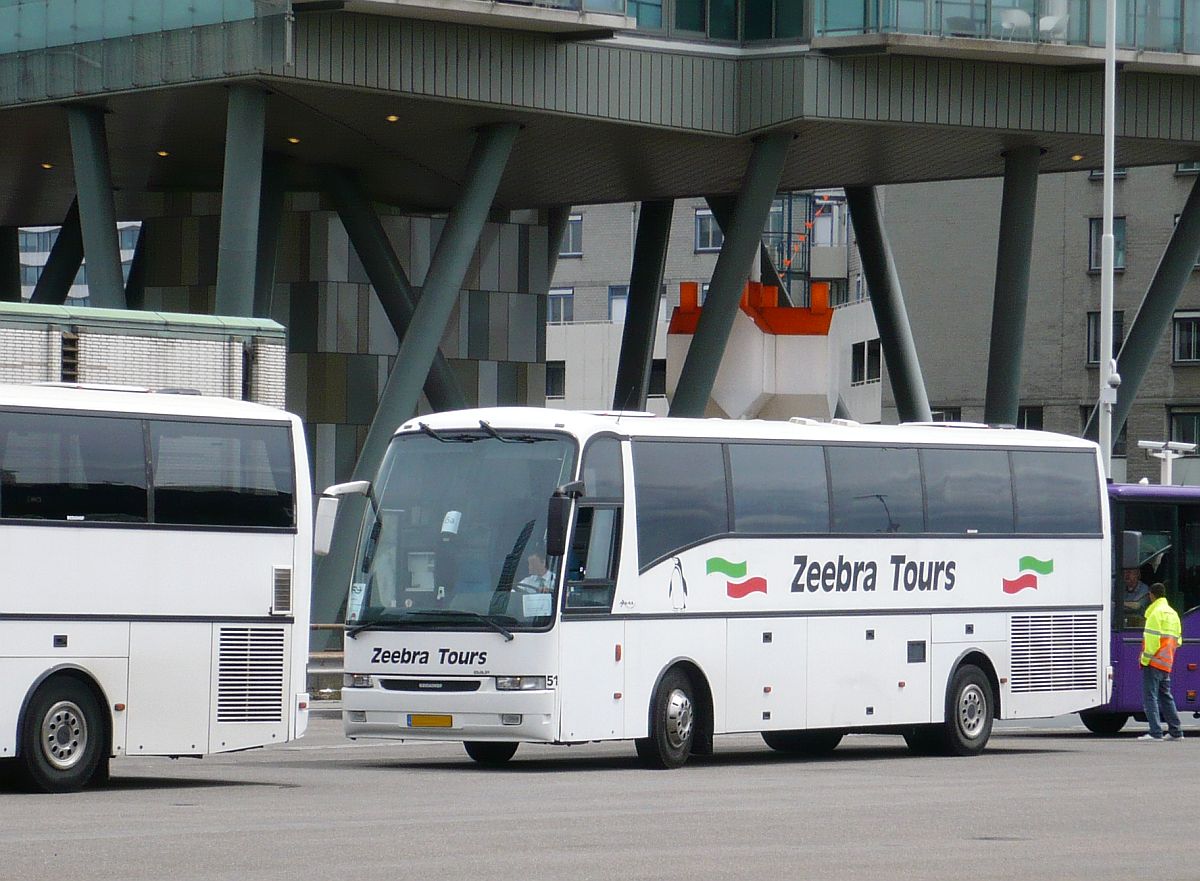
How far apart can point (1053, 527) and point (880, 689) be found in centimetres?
315

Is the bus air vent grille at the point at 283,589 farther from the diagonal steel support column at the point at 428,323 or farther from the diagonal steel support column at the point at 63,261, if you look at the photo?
the diagonal steel support column at the point at 63,261

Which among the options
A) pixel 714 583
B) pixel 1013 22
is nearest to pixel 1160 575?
pixel 714 583

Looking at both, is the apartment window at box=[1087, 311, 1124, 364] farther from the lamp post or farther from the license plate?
the license plate

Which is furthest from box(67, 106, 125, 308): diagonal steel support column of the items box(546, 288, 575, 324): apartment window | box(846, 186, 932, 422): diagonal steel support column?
box(546, 288, 575, 324): apartment window

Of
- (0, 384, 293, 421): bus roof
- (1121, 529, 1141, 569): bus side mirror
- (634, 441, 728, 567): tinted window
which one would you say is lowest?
(1121, 529, 1141, 569): bus side mirror

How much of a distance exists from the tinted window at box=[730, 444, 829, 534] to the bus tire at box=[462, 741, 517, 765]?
296cm

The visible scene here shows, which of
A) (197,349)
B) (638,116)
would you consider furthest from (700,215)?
(197,349)

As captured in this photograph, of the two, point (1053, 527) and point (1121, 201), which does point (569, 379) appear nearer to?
point (1121, 201)

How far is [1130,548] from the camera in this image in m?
26.6

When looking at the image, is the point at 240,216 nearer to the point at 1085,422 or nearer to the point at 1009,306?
the point at 1009,306

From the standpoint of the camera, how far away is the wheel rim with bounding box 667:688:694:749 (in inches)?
816

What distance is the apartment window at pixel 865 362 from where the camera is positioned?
85.5 m

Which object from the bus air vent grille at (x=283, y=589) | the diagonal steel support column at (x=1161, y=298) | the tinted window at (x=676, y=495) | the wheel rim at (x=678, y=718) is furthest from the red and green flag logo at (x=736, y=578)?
the diagonal steel support column at (x=1161, y=298)

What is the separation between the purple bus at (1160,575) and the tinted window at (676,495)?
8492 mm
